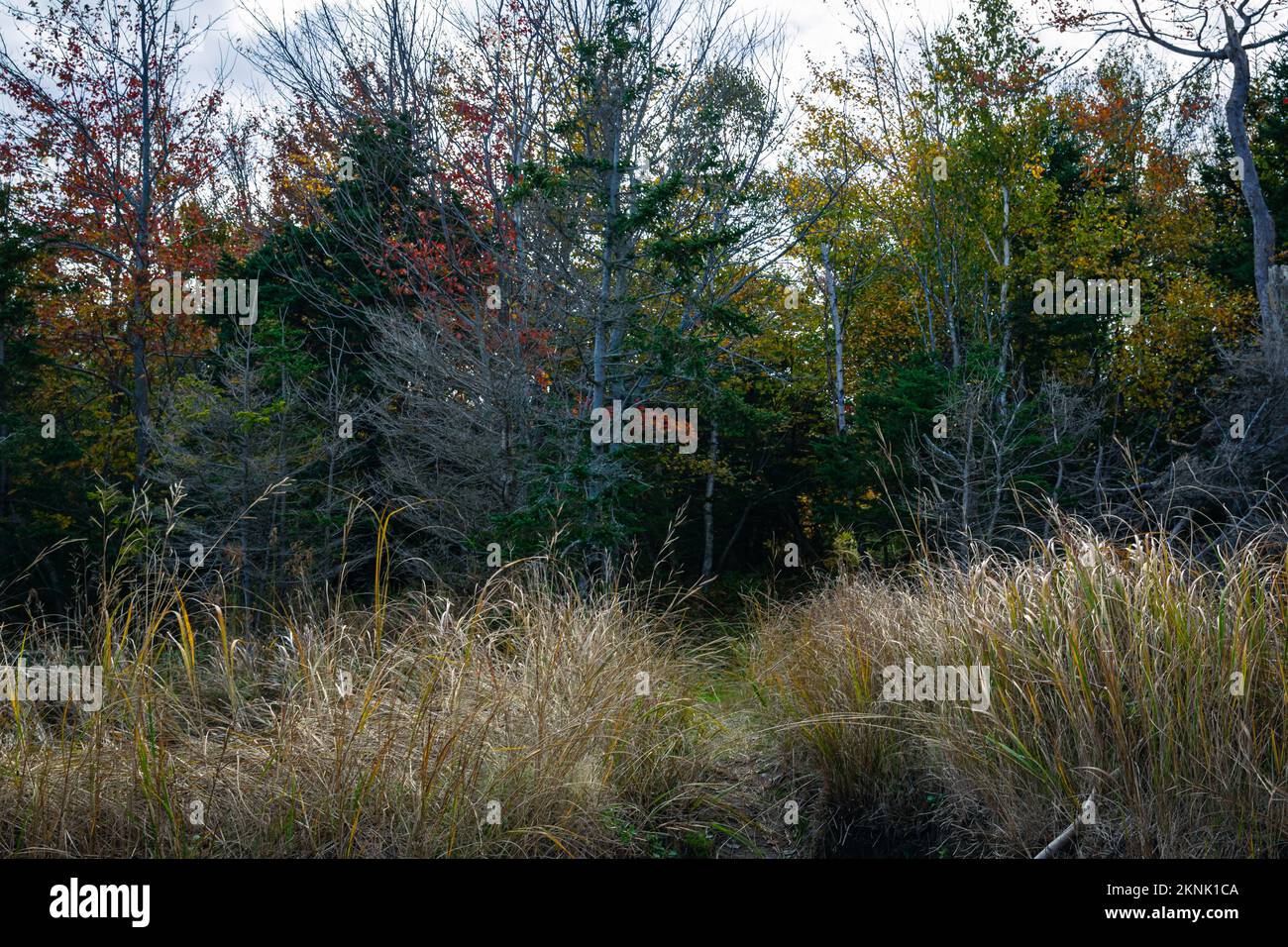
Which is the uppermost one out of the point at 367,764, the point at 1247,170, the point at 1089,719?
the point at 1247,170

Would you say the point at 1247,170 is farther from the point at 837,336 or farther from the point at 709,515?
the point at 709,515

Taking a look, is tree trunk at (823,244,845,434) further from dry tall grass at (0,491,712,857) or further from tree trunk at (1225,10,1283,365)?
dry tall grass at (0,491,712,857)

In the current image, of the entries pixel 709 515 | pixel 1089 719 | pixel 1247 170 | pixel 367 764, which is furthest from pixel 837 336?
pixel 367 764

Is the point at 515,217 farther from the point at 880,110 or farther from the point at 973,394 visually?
the point at 880,110

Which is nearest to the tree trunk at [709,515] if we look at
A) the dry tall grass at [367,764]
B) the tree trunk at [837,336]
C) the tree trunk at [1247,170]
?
the tree trunk at [837,336]

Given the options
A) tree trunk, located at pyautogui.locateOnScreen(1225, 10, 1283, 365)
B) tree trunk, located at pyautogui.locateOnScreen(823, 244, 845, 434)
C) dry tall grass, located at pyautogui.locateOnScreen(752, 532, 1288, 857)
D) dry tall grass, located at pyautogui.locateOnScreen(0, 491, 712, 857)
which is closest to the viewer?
dry tall grass, located at pyautogui.locateOnScreen(0, 491, 712, 857)

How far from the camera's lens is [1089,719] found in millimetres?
3715

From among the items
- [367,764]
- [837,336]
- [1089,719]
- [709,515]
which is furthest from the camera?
[837,336]

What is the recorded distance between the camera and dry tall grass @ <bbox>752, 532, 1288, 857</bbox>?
11.6ft

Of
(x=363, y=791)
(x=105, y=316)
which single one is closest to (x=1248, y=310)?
(x=363, y=791)

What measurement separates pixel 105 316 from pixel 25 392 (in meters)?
2.31

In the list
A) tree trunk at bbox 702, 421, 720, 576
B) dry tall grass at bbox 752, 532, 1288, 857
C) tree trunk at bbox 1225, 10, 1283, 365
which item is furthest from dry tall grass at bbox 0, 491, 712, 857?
tree trunk at bbox 702, 421, 720, 576

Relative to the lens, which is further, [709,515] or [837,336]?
[837,336]
